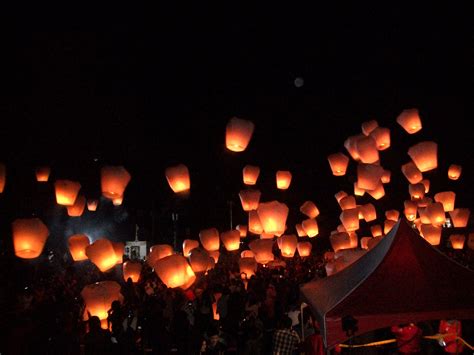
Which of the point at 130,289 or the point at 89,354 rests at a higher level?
the point at 130,289

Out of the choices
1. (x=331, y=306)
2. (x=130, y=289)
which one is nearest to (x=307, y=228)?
(x=130, y=289)

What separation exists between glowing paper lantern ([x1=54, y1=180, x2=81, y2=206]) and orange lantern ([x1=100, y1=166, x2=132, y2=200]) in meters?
1.12

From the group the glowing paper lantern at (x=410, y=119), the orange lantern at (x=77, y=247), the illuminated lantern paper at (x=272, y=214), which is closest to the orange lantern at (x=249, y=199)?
the illuminated lantern paper at (x=272, y=214)

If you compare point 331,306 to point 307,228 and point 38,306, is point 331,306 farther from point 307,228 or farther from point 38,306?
point 307,228

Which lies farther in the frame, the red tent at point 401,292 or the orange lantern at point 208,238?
the orange lantern at point 208,238

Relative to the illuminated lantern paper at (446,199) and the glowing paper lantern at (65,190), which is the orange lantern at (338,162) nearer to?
the illuminated lantern paper at (446,199)

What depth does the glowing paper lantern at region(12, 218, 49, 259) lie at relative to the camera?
8367mm

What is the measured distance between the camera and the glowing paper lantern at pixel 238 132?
31.6 feet

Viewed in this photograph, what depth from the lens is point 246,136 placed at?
9.91 metres

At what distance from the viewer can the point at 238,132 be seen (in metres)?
9.75

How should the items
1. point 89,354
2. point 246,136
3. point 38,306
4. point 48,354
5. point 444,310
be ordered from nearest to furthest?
point 444,310, point 89,354, point 48,354, point 38,306, point 246,136

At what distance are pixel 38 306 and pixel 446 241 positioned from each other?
18429 millimetres

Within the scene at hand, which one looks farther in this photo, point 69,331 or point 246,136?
point 246,136

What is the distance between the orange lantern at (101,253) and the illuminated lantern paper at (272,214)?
126 inches
